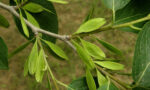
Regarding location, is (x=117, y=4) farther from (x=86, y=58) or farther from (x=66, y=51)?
(x=66, y=51)

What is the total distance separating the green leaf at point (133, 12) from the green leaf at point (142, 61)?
7 cm

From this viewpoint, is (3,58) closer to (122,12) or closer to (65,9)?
(122,12)

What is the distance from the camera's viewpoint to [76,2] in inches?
109

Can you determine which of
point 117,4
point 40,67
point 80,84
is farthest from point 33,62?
point 117,4

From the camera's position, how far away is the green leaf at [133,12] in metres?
0.68

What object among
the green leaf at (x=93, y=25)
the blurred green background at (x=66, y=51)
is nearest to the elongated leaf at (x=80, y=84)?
the green leaf at (x=93, y=25)

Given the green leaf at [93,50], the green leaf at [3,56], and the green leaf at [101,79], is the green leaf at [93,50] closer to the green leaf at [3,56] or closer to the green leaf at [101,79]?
the green leaf at [101,79]

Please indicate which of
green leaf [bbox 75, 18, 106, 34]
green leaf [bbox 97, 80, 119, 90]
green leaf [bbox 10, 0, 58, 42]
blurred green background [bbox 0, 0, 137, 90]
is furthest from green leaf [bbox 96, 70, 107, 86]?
blurred green background [bbox 0, 0, 137, 90]

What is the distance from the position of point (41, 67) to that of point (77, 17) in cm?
209

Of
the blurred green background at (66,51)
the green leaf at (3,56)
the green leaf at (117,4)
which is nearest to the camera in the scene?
the green leaf at (117,4)

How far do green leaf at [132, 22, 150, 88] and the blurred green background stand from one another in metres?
1.59

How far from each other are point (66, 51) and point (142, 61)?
1847 millimetres

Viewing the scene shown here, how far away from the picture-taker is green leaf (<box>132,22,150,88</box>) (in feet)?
2.04

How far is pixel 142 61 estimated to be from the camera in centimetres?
63
